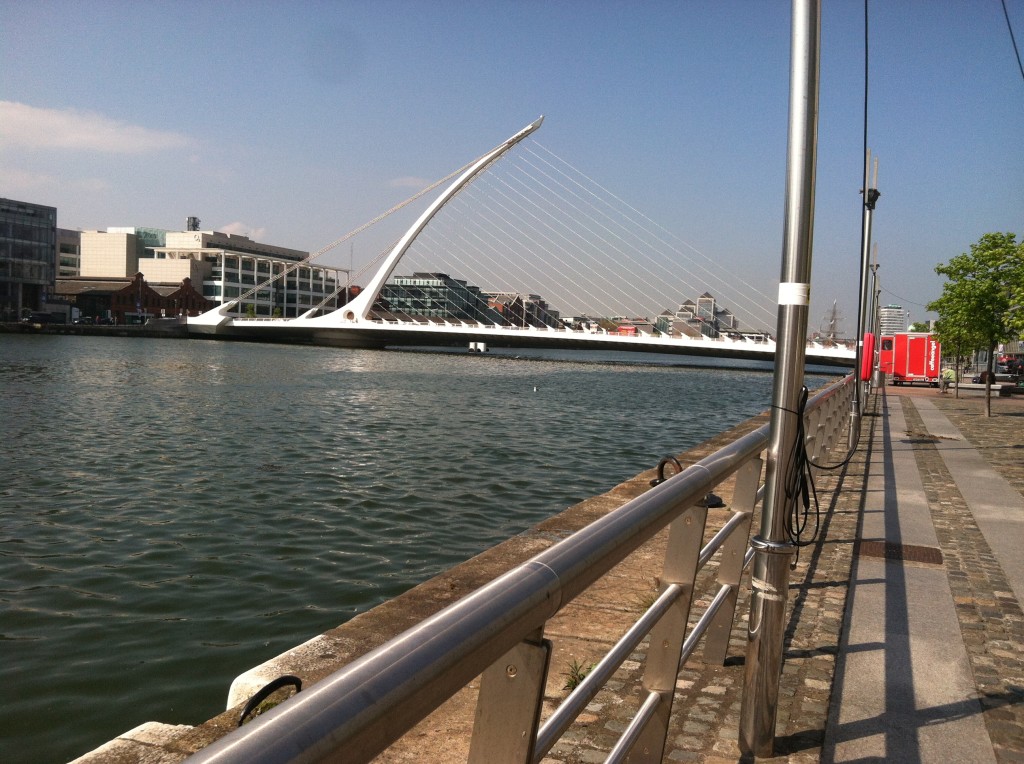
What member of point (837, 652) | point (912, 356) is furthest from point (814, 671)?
point (912, 356)

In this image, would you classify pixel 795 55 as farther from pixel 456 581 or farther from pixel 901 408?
pixel 901 408

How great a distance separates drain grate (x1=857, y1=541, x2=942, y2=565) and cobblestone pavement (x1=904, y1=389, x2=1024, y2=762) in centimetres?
9

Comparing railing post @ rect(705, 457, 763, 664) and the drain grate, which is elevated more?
railing post @ rect(705, 457, 763, 664)

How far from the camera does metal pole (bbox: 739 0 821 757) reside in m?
2.95

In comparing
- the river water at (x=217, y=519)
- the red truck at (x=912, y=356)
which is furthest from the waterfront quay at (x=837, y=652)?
A: the red truck at (x=912, y=356)

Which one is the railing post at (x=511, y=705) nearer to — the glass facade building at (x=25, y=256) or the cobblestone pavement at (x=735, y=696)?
the cobblestone pavement at (x=735, y=696)

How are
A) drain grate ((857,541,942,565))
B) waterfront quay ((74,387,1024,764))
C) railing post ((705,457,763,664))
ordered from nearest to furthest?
1. waterfront quay ((74,387,1024,764))
2. railing post ((705,457,763,664))
3. drain grate ((857,541,942,565))

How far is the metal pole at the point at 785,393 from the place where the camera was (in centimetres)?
295

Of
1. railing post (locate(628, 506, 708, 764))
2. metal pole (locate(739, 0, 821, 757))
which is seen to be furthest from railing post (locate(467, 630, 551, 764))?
metal pole (locate(739, 0, 821, 757))

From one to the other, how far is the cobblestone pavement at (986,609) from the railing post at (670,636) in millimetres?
1225

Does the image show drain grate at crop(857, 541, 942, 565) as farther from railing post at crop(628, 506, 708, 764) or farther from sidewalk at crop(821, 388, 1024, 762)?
railing post at crop(628, 506, 708, 764)

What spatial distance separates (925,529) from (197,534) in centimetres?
681

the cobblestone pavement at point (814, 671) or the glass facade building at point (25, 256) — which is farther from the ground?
the glass facade building at point (25, 256)

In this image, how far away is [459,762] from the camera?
297 centimetres
